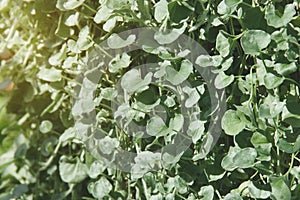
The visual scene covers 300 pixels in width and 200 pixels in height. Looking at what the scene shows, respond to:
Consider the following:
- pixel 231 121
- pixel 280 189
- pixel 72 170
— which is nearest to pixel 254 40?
pixel 231 121

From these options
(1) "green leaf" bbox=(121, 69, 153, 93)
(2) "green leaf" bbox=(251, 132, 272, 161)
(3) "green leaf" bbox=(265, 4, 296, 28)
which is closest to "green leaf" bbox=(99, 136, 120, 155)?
(1) "green leaf" bbox=(121, 69, 153, 93)

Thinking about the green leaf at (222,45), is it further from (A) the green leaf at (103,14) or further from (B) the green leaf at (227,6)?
(A) the green leaf at (103,14)

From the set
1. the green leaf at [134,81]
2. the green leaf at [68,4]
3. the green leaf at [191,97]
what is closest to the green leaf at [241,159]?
the green leaf at [191,97]

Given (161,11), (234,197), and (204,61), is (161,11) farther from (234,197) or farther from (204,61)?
(234,197)

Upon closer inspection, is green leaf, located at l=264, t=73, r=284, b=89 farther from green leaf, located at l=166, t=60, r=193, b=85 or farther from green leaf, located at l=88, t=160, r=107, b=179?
green leaf, located at l=88, t=160, r=107, b=179

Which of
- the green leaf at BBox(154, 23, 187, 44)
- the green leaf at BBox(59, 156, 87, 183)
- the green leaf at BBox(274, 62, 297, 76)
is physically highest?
the green leaf at BBox(154, 23, 187, 44)

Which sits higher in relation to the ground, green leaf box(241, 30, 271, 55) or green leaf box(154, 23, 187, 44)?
green leaf box(241, 30, 271, 55)
